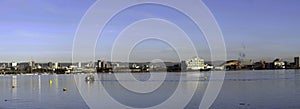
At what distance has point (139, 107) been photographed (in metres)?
27.0

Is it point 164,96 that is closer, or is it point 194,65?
point 164,96

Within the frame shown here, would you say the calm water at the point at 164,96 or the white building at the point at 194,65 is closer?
the calm water at the point at 164,96

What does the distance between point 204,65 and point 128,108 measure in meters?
167

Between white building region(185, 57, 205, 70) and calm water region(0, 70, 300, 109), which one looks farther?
white building region(185, 57, 205, 70)

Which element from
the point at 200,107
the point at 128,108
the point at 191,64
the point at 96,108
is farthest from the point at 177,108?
the point at 191,64

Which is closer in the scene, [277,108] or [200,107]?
[277,108]

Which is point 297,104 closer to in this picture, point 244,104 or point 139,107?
point 244,104

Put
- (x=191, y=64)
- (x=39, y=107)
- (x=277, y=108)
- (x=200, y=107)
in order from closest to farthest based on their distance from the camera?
(x=277, y=108), (x=200, y=107), (x=39, y=107), (x=191, y=64)

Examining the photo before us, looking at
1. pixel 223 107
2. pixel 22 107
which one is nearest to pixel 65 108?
pixel 22 107

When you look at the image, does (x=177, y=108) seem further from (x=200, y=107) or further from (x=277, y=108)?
(x=277, y=108)

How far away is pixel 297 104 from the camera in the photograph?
25703mm

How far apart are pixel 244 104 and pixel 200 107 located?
3.40 m

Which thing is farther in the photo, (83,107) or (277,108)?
(83,107)

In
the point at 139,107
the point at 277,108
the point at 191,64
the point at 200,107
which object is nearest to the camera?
the point at 277,108
